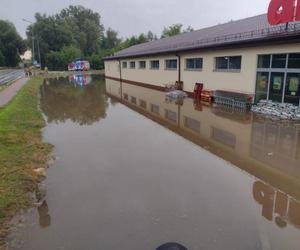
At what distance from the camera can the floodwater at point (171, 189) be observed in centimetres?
405

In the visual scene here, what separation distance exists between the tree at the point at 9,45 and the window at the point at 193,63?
60865 millimetres

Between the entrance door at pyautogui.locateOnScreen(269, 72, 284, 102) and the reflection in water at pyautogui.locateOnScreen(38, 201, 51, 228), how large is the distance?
38.2 feet

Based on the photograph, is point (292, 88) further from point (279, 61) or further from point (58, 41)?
point (58, 41)

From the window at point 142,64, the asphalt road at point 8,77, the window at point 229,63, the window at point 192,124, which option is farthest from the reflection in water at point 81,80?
the window at point 192,124

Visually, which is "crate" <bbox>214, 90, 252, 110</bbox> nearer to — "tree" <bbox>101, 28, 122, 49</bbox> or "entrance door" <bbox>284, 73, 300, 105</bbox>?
"entrance door" <bbox>284, 73, 300, 105</bbox>

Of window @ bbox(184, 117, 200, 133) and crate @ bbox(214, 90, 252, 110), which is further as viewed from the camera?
crate @ bbox(214, 90, 252, 110)

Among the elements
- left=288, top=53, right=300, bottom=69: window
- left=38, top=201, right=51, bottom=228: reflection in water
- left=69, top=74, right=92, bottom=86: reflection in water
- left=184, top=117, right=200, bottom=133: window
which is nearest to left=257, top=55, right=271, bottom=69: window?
left=288, top=53, right=300, bottom=69: window

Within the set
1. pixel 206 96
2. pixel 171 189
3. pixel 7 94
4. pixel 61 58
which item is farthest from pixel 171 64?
pixel 61 58

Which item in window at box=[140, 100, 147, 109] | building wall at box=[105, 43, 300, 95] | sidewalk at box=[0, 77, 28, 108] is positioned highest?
building wall at box=[105, 43, 300, 95]

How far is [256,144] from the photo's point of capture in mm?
8531

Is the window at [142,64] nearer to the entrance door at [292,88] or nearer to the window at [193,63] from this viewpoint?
the window at [193,63]

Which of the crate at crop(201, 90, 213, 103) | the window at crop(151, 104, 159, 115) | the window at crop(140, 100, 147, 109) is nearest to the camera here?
the window at crop(151, 104, 159, 115)

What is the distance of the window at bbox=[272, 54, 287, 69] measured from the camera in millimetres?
12164

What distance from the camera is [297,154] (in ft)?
24.8
